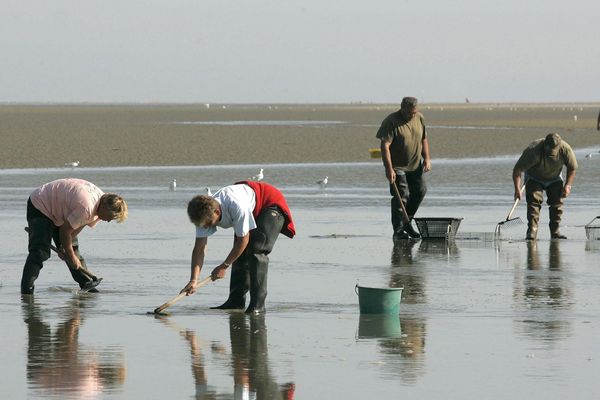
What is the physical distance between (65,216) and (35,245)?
44 centimetres

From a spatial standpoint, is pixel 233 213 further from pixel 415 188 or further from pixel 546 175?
pixel 546 175

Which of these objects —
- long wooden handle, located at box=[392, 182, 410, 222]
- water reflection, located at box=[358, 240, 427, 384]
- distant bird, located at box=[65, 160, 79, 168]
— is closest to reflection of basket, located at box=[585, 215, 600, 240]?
long wooden handle, located at box=[392, 182, 410, 222]

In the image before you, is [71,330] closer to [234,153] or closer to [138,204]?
[138,204]

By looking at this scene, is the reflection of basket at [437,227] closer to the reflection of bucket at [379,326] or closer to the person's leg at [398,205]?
the person's leg at [398,205]

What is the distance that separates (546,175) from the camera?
16672 millimetres

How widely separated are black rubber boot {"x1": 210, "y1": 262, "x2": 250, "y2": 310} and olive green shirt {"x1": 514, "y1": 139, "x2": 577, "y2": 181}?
21.4 ft

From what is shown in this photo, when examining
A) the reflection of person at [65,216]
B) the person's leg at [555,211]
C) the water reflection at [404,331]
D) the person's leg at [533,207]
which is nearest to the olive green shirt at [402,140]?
the person's leg at [533,207]

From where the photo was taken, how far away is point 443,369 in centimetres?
819

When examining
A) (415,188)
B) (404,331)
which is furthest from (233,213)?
(415,188)

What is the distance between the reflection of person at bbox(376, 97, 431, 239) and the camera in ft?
54.1

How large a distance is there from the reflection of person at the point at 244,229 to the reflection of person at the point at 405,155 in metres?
5.89

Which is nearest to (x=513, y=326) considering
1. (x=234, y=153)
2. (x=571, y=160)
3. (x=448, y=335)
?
(x=448, y=335)

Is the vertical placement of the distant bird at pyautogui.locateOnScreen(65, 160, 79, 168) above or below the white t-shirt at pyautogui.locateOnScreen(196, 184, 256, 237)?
below

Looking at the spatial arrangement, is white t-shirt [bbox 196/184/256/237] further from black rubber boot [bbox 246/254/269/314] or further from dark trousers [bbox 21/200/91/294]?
dark trousers [bbox 21/200/91/294]
